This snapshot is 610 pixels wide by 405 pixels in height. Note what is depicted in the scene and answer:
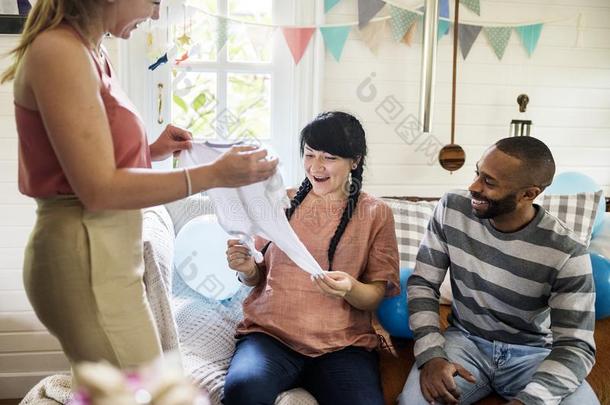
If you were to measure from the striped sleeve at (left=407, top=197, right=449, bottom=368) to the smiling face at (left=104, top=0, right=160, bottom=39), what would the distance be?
104 centimetres

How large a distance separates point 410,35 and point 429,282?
1280 millimetres

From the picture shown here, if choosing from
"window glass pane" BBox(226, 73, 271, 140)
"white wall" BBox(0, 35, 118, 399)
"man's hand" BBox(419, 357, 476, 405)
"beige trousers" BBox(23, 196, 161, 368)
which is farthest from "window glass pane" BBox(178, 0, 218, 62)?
"man's hand" BBox(419, 357, 476, 405)

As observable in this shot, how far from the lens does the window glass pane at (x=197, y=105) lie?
2451 mm

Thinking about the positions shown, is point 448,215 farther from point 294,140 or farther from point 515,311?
point 294,140

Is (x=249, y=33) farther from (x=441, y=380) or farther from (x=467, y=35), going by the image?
(x=441, y=380)

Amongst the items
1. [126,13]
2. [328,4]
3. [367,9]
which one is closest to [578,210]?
[367,9]

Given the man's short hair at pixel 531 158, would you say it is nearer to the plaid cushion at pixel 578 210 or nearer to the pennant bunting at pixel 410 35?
the plaid cushion at pixel 578 210

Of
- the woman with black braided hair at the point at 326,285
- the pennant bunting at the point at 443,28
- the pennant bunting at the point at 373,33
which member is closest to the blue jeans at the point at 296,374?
the woman with black braided hair at the point at 326,285

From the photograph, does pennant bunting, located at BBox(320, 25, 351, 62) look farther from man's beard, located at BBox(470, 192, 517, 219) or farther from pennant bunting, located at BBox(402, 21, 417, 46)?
man's beard, located at BBox(470, 192, 517, 219)

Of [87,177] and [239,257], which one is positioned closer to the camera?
[87,177]

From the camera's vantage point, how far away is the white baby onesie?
139cm

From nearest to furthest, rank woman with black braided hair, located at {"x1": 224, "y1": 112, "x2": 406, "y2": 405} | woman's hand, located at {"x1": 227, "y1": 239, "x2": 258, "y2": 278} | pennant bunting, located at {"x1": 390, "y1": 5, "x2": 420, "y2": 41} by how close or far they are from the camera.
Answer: woman with black braided hair, located at {"x1": 224, "y1": 112, "x2": 406, "y2": 405} < woman's hand, located at {"x1": 227, "y1": 239, "x2": 258, "y2": 278} < pennant bunting, located at {"x1": 390, "y1": 5, "x2": 420, "y2": 41}

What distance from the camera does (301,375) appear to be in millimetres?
1554

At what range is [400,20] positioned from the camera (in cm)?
242
